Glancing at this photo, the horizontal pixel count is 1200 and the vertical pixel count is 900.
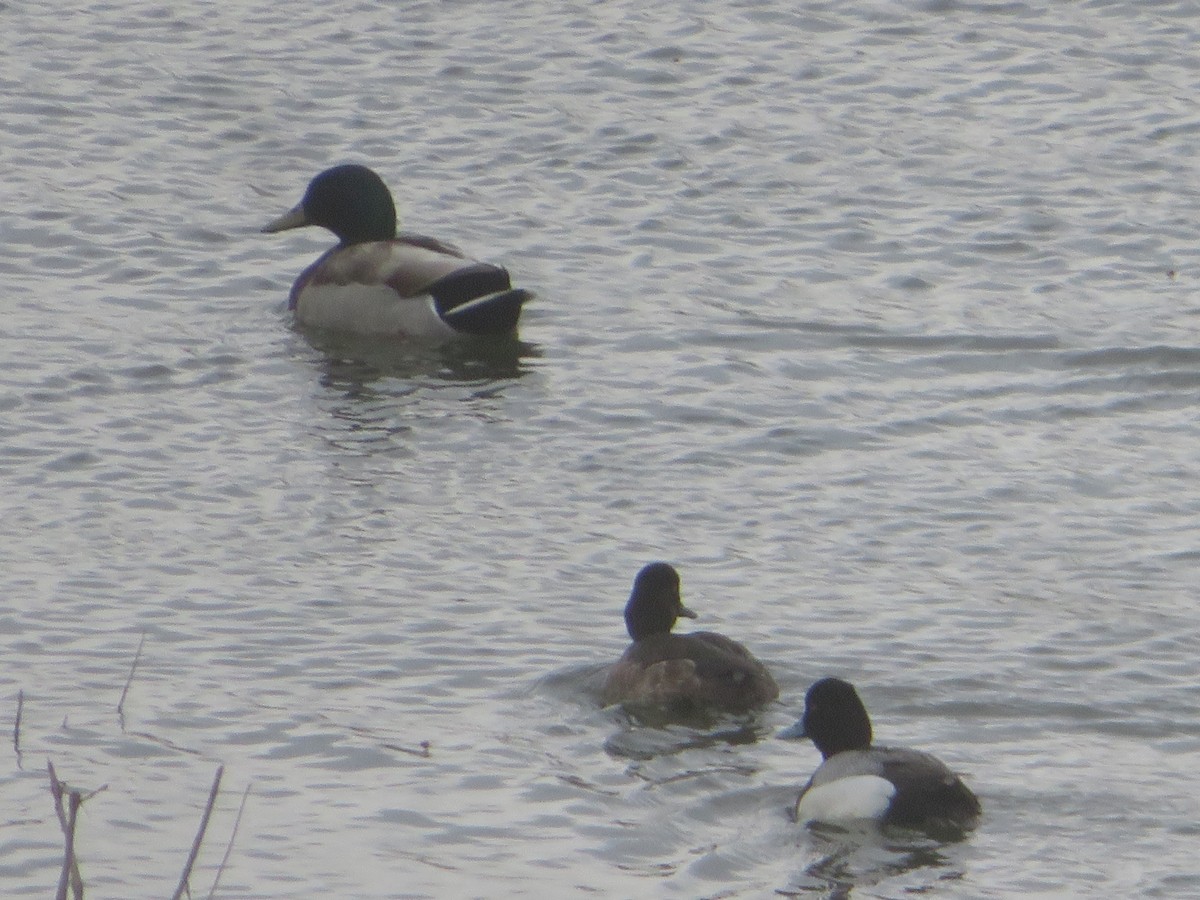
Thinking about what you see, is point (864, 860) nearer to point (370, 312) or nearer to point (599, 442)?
point (599, 442)

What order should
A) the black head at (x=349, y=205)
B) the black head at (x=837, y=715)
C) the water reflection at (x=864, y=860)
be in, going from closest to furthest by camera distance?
the water reflection at (x=864, y=860)
the black head at (x=837, y=715)
the black head at (x=349, y=205)

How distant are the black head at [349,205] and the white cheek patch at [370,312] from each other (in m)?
0.67

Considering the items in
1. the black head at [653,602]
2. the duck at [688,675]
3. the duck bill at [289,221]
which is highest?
the duck bill at [289,221]

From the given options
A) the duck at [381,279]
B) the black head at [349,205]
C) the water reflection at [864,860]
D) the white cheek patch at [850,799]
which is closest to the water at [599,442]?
the water reflection at [864,860]

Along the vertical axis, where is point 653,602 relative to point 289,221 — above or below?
below

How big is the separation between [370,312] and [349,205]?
89 centimetres

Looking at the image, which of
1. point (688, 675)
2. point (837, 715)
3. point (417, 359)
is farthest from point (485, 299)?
point (837, 715)

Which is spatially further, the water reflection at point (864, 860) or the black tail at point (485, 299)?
the black tail at point (485, 299)

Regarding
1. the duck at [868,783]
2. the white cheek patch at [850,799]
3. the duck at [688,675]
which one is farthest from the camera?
the duck at [688,675]

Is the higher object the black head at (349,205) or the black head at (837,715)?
the black head at (349,205)

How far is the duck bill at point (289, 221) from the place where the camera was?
16281mm

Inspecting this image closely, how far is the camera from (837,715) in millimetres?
8922

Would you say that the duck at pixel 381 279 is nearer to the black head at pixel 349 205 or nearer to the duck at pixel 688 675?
the black head at pixel 349 205

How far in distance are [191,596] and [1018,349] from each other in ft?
17.7
